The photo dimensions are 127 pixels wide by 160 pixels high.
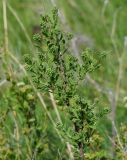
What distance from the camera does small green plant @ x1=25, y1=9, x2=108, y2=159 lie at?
68.4 inches

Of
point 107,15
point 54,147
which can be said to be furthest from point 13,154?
point 107,15

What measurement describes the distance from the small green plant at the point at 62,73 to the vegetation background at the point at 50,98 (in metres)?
0.08

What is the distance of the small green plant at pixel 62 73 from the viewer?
1.74 meters

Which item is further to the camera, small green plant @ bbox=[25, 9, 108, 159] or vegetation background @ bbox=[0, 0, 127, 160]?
vegetation background @ bbox=[0, 0, 127, 160]

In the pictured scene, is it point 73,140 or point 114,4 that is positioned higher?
point 114,4

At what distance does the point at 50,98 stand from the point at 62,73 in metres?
0.78

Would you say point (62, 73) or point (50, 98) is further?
point (50, 98)

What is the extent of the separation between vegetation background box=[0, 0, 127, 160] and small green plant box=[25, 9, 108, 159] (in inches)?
3.1

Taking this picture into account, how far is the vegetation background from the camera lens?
7.57ft

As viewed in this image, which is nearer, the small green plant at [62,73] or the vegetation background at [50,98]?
the small green plant at [62,73]

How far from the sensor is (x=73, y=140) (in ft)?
5.83

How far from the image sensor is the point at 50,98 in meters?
2.53

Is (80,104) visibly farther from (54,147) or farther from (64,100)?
(54,147)

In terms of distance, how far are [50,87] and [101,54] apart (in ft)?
0.64
